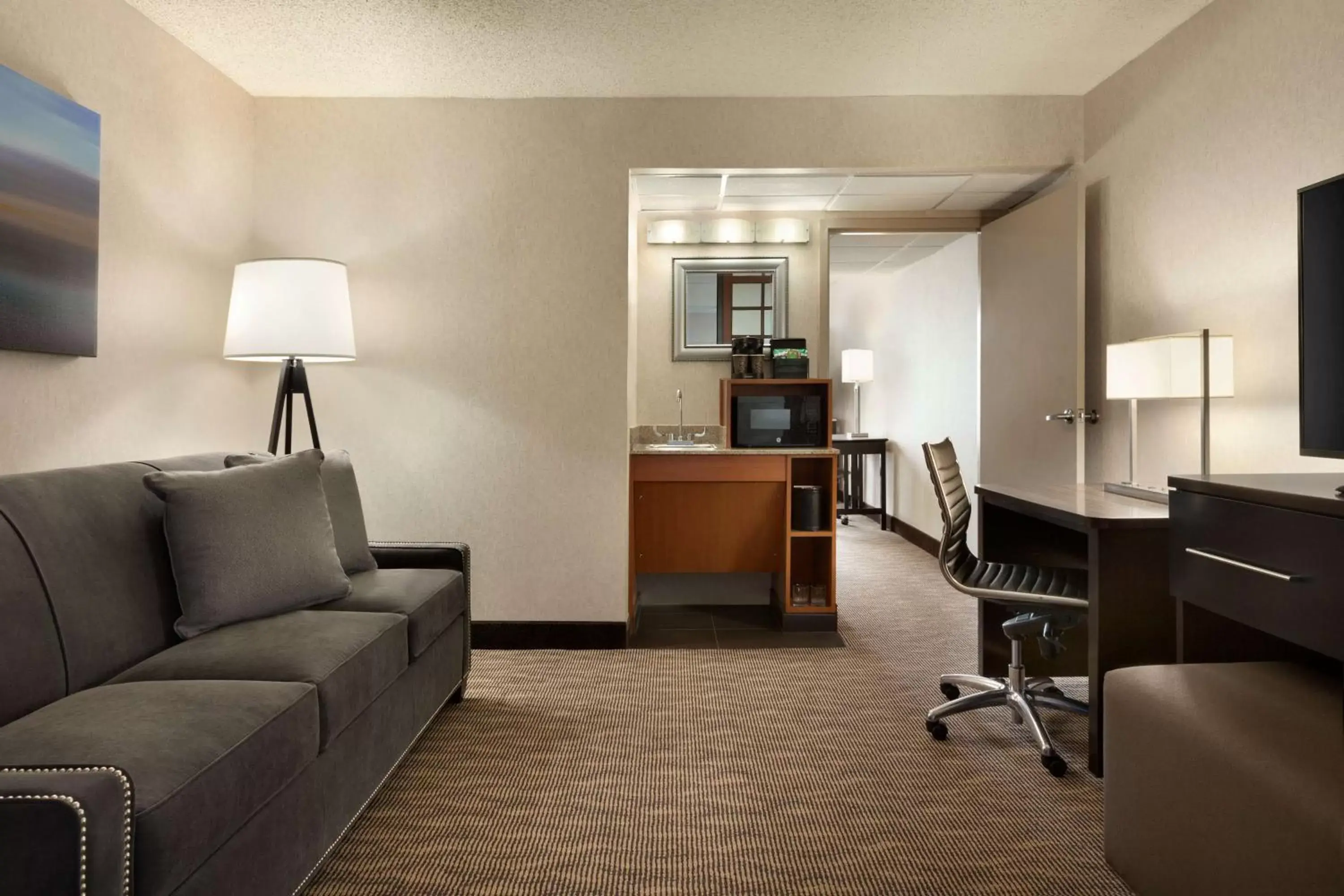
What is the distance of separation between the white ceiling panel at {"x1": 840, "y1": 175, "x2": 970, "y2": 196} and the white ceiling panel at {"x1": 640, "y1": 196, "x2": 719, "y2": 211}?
2.48 feet

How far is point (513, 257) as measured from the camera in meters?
3.79

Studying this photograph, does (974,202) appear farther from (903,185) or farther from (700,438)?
(700,438)

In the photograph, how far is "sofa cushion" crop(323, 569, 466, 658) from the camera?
96.3 inches

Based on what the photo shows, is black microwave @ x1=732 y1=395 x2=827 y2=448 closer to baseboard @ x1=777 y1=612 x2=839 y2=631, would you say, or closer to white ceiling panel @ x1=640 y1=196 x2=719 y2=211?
baseboard @ x1=777 y1=612 x2=839 y2=631

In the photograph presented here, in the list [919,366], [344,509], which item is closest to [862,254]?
[919,366]

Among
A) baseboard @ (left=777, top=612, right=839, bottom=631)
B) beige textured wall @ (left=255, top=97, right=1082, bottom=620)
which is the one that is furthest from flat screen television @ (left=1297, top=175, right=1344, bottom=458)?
baseboard @ (left=777, top=612, right=839, bottom=631)

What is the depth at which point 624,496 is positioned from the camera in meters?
3.84

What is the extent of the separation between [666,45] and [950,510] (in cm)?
207

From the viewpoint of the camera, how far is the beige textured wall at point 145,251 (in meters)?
2.52

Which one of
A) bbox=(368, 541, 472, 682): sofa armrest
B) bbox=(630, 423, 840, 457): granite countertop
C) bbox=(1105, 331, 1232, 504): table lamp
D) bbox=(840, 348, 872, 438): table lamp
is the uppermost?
bbox=(840, 348, 872, 438): table lamp

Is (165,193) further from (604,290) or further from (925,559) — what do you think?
(925,559)

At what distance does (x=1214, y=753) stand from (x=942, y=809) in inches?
32.9

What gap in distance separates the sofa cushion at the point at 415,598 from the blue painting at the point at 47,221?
1163 millimetres

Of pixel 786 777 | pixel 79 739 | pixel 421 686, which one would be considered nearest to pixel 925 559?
pixel 786 777
